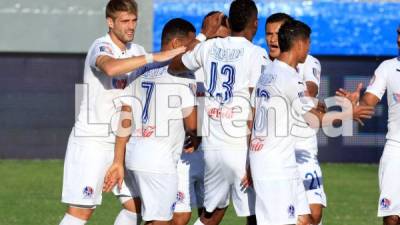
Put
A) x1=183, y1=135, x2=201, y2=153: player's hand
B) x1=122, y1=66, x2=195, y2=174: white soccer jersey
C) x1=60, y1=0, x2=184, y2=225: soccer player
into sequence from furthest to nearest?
x1=183, y1=135, x2=201, y2=153: player's hand, x1=122, y1=66, x2=195, y2=174: white soccer jersey, x1=60, y1=0, x2=184, y2=225: soccer player

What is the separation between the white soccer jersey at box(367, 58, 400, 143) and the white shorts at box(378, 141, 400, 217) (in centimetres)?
16

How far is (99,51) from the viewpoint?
9.55 m

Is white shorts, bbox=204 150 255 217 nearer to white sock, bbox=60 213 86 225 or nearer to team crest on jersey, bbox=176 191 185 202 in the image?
team crest on jersey, bbox=176 191 185 202

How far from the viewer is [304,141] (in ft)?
35.9

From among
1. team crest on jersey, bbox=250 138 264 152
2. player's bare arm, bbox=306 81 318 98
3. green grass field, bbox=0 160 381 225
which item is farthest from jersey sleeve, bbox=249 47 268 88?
green grass field, bbox=0 160 381 225

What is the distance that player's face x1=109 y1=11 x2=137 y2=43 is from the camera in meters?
9.60

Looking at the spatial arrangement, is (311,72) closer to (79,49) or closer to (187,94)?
(187,94)

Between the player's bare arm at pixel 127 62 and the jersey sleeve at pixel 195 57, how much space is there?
429 millimetres

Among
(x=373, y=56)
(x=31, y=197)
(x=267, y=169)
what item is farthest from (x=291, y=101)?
(x=373, y=56)

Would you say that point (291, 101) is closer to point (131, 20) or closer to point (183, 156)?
point (131, 20)

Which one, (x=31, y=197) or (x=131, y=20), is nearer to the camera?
(x=131, y=20)

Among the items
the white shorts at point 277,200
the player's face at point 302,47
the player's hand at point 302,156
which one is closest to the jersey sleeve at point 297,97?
the player's face at point 302,47

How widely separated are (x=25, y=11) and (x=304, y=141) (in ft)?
34.8

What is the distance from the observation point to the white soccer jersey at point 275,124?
9109 mm
